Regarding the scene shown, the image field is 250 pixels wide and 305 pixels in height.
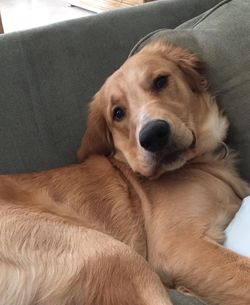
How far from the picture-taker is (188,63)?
178 cm

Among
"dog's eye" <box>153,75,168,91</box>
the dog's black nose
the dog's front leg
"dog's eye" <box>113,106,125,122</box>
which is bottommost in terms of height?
the dog's front leg

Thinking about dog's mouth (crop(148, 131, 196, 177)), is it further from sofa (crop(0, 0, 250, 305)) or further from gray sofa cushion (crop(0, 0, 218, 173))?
gray sofa cushion (crop(0, 0, 218, 173))

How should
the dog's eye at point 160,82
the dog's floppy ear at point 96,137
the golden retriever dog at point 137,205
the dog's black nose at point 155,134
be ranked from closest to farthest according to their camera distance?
the golden retriever dog at point 137,205 < the dog's black nose at point 155,134 < the dog's eye at point 160,82 < the dog's floppy ear at point 96,137

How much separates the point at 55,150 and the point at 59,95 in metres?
0.21

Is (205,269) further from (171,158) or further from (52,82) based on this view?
(52,82)

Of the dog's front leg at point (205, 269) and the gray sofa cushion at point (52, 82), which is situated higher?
the gray sofa cushion at point (52, 82)

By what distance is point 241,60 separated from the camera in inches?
68.9

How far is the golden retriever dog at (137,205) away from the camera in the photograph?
1.36 meters

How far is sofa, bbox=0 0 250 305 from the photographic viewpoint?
179 centimetres

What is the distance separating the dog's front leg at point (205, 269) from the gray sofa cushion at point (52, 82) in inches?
24.7

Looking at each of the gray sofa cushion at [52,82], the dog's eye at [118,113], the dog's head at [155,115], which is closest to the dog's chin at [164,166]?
the dog's head at [155,115]

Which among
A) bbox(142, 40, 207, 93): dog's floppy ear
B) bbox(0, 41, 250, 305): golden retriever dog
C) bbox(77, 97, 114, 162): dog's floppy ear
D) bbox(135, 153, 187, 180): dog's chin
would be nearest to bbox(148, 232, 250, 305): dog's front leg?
bbox(0, 41, 250, 305): golden retriever dog

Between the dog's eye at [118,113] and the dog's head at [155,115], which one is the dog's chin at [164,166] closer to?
the dog's head at [155,115]

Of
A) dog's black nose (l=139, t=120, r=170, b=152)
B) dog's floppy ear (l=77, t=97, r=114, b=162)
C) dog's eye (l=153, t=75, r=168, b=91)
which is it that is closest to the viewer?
dog's black nose (l=139, t=120, r=170, b=152)
